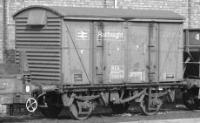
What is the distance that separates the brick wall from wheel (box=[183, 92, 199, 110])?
402cm

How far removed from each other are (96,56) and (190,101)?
4.57 meters

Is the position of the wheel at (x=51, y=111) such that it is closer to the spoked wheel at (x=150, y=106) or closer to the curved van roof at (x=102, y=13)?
the spoked wheel at (x=150, y=106)

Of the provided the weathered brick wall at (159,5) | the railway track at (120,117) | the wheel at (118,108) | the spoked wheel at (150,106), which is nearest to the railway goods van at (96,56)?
the spoked wheel at (150,106)

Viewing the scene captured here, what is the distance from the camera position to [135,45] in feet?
54.0

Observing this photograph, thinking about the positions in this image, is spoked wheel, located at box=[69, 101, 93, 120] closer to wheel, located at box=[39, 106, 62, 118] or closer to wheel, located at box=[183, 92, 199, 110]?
wheel, located at box=[39, 106, 62, 118]

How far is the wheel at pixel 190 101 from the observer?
1875 centimetres

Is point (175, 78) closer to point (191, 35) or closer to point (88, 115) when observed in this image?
point (191, 35)

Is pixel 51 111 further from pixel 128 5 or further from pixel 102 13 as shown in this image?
pixel 128 5

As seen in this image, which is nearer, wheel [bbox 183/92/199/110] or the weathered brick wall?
wheel [bbox 183/92/199/110]

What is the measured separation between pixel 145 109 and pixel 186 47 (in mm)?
2840

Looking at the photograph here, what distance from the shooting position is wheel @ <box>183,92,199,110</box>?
18.8 metres

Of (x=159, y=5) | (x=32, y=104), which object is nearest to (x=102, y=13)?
(x=32, y=104)

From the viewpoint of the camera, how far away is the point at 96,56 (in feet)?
51.7

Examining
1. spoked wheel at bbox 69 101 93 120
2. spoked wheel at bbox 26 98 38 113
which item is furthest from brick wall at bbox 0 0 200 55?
spoked wheel at bbox 26 98 38 113
